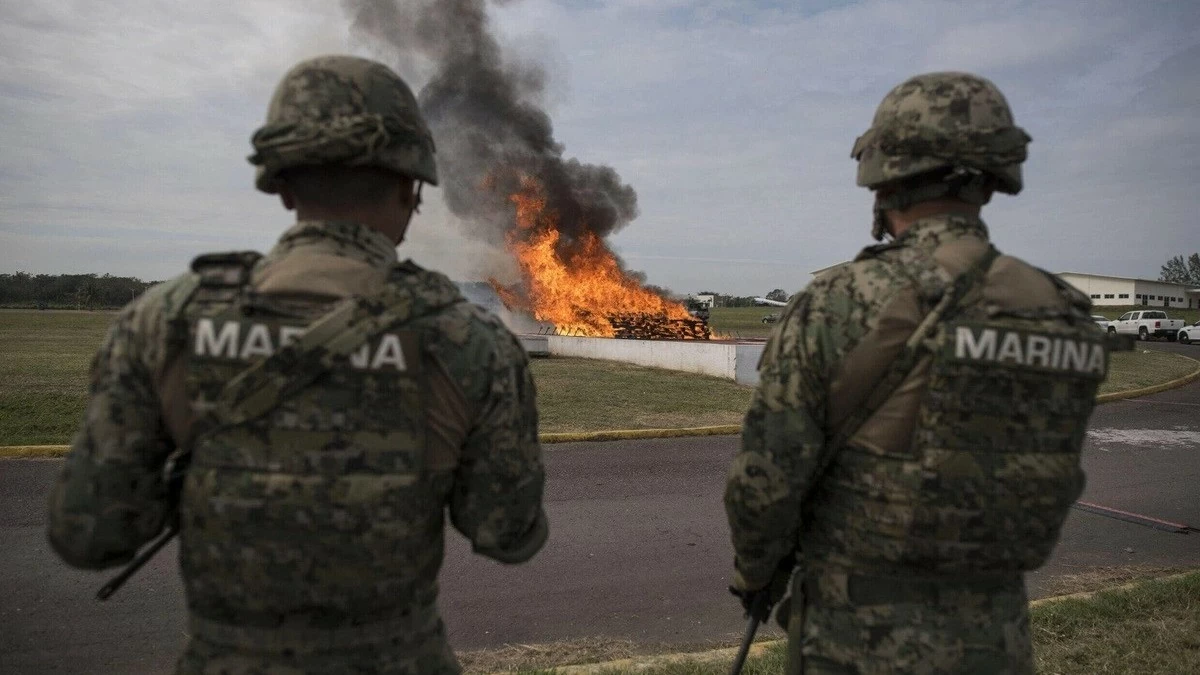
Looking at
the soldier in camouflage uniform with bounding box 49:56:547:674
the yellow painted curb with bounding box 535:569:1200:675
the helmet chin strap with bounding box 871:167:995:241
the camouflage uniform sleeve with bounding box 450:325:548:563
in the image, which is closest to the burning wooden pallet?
the yellow painted curb with bounding box 535:569:1200:675

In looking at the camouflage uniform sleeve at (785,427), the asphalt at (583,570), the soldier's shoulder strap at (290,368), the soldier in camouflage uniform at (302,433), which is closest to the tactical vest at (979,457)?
the camouflage uniform sleeve at (785,427)

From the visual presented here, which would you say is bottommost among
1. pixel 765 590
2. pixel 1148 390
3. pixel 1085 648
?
pixel 1085 648

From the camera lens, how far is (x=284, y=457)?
1616 mm

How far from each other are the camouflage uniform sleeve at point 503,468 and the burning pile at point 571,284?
19920 mm

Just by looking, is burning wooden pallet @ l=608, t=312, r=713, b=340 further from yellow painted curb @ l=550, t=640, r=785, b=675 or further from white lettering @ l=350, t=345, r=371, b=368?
white lettering @ l=350, t=345, r=371, b=368

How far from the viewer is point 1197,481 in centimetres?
757

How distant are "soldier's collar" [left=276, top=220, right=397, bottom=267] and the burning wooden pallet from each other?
19.1 m

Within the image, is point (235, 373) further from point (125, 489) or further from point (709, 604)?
point (709, 604)

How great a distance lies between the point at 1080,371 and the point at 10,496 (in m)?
6.96

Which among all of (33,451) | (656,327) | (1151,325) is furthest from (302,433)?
(1151,325)

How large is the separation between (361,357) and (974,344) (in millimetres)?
1348

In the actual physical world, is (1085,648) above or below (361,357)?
below

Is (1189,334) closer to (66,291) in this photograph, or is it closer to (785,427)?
(785,427)

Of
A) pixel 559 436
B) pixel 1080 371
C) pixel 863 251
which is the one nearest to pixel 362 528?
pixel 863 251
